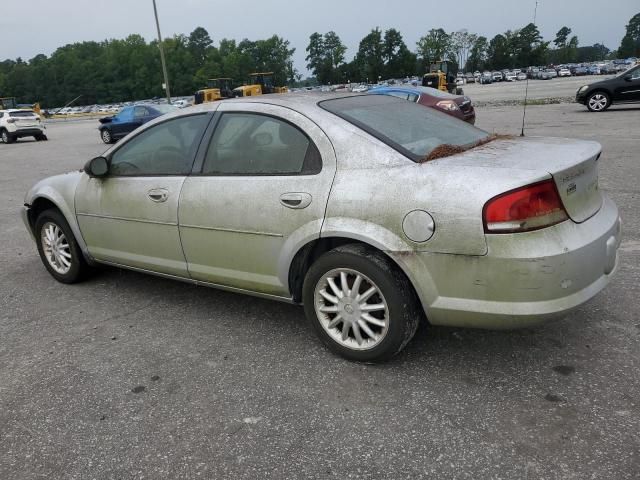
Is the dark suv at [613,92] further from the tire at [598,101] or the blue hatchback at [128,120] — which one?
the blue hatchback at [128,120]

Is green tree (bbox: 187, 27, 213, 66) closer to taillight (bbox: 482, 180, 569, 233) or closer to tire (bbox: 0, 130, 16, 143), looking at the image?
tire (bbox: 0, 130, 16, 143)

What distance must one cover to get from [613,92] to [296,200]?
1802cm

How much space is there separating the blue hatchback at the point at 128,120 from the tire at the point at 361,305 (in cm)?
1824

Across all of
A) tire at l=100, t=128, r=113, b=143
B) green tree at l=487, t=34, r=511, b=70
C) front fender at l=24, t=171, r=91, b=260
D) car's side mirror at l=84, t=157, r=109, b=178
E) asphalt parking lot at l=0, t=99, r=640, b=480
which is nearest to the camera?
asphalt parking lot at l=0, t=99, r=640, b=480

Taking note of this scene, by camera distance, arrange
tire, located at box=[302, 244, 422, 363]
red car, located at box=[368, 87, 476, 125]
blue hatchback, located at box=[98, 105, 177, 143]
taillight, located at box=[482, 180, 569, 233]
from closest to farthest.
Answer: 1. taillight, located at box=[482, 180, 569, 233]
2. tire, located at box=[302, 244, 422, 363]
3. red car, located at box=[368, 87, 476, 125]
4. blue hatchback, located at box=[98, 105, 177, 143]

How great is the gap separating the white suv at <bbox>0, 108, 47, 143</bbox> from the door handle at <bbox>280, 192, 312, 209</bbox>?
25072 millimetres

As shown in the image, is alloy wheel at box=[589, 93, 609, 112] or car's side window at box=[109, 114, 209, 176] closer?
car's side window at box=[109, 114, 209, 176]

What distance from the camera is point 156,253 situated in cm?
400

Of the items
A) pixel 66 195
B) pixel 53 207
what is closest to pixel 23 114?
pixel 53 207

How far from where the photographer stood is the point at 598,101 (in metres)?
18.2

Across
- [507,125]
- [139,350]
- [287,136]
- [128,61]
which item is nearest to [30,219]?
[139,350]

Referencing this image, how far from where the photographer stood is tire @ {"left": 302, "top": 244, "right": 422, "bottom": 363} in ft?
9.69

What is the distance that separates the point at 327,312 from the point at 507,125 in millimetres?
14560

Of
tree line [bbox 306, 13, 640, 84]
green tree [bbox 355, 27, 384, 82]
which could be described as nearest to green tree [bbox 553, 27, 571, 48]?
tree line [bbox 306, 13, 640, 84]
